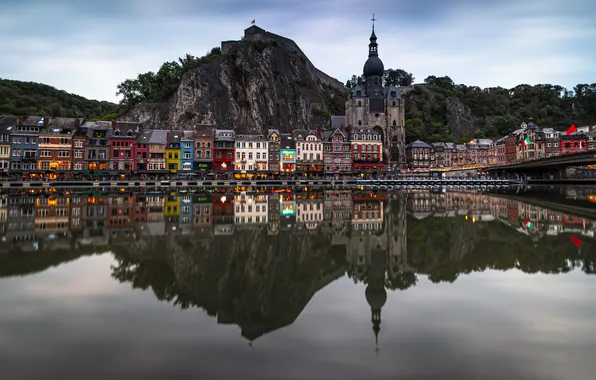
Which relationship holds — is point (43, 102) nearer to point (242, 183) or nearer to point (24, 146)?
point (24, 146)

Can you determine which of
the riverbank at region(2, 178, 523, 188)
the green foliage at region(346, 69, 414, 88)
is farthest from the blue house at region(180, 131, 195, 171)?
the green foliage at region(346, 69, 414, 88)

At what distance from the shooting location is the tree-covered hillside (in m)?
147

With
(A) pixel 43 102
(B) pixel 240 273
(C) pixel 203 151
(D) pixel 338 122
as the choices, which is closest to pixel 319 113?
(D) pixel 338 122

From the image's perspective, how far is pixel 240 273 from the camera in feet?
37.4

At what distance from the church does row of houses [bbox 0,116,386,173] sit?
52.0 feet

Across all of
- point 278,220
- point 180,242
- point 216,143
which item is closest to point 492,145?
point 216,143

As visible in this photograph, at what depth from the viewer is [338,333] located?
7.60 meters

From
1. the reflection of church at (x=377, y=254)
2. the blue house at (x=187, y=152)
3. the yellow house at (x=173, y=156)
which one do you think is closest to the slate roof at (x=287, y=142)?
the blue house at (x=187, y=152)

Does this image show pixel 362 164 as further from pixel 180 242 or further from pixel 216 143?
pixel 180 242

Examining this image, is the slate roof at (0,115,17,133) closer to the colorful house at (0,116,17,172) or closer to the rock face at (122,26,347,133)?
the colorful house at (0,116,17,172)

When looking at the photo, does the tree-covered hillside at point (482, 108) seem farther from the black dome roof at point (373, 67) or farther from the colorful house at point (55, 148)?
the colorful house at point (55, 148)

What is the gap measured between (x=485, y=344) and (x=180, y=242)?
483 inches

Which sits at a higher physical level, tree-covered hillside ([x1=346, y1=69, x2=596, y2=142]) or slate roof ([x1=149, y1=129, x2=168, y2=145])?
tree-covered hillside ([x1=346, y1=69, x2=596, y2=142])

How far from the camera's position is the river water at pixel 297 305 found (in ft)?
20.7
